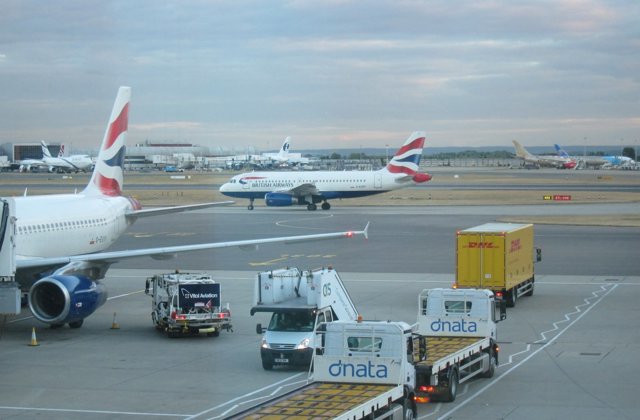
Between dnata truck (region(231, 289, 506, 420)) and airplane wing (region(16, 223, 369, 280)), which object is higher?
airplane wing (region(16, 223, 369, 280))

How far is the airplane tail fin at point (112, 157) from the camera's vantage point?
44.6m

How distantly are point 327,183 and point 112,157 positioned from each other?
5610 cm

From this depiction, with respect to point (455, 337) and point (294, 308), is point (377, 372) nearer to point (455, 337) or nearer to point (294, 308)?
point (455, 337)

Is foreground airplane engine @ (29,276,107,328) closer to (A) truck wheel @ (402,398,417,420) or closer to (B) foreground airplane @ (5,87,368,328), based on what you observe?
(B) foreground airplane @ (5,87,368,328)

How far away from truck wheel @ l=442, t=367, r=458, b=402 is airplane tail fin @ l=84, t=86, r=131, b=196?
80.5ft

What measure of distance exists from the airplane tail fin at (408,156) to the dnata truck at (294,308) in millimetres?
69185

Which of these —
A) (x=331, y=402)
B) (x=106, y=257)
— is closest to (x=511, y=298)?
(x=106, y=257)

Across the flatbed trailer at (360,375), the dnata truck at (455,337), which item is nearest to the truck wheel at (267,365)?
the dnata truck at (455,337)

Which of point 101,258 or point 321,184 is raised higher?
point 321,184

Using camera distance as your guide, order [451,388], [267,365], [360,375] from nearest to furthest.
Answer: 1. [360,375]
2. [451,388]
3. [267,365]

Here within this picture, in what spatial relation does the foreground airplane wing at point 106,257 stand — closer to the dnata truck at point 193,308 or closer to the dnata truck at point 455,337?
the dnata truck at point 193,308

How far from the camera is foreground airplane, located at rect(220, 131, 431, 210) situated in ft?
325

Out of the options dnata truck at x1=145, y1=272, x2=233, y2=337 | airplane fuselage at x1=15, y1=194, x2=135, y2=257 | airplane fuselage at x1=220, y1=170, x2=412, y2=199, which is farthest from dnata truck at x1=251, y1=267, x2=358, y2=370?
airplane fuselage at x1=220, y1=170, x2=412, y2=199

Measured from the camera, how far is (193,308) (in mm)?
33906
